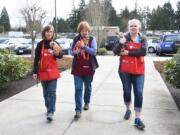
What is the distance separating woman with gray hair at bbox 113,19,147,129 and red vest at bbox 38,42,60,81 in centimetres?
110

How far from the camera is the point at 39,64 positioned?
19.7 ft

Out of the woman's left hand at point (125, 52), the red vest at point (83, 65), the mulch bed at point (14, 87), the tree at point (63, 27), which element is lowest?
the mulch bed at point (14, 87)

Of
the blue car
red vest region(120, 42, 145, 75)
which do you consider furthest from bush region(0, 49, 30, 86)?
the blue car

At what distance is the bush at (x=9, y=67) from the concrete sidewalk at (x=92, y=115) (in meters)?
0.53

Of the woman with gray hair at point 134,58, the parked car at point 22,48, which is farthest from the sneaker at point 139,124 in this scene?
the parked car at point 22,48

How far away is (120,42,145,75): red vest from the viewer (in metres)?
5.58

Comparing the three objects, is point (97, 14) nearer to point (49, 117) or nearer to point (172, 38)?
point (172, 38)

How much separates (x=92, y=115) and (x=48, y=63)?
1253 mm

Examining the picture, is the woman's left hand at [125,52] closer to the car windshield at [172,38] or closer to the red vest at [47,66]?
the red vest at [47,66]

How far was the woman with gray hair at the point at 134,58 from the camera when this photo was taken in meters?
5.57

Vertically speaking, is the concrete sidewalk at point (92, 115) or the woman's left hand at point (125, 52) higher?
the woman's left hand at point (125, 52)

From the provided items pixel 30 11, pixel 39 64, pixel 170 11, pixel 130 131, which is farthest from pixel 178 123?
pixel 170 11

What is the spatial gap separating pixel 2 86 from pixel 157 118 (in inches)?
164

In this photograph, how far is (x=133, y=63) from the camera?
559cm
